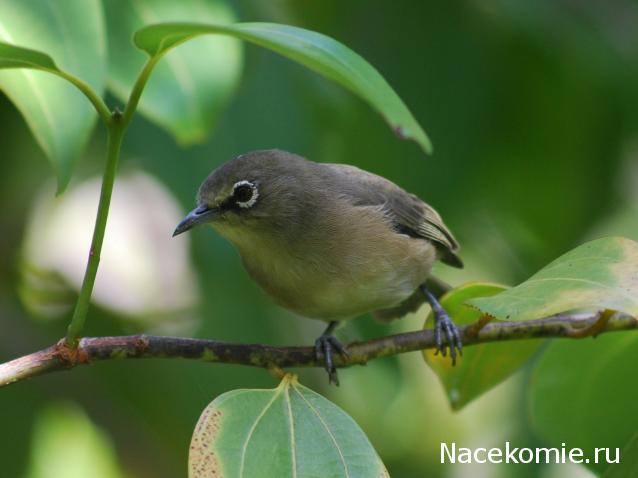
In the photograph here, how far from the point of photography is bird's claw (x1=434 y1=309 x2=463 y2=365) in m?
3.31

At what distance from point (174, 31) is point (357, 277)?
2287 millimetres

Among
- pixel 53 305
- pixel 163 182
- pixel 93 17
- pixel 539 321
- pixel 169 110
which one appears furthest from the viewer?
pixel 53 305

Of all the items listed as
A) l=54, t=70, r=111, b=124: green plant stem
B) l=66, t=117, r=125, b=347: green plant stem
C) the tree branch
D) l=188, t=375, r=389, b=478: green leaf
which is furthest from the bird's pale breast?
l=54, t=70, r=111, b=124: green plant stem

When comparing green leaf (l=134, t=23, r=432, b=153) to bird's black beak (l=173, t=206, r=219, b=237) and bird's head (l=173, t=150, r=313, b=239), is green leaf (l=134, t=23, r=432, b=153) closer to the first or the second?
bird's black beak (l=173, t=206, r=219, b=237)

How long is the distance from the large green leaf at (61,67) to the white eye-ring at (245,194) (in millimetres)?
1484

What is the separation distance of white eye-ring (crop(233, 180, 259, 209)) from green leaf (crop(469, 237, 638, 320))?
1.96m

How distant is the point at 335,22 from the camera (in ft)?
19.2

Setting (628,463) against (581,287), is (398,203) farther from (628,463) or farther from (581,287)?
(581,287)

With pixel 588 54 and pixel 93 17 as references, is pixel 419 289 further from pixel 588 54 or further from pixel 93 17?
pixel 93 17

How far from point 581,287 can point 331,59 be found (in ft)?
3.16

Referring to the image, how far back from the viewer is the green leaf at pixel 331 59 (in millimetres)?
2143

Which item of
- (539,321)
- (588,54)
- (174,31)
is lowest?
(539,321)

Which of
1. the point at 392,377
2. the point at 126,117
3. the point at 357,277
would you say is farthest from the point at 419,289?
the point at 126,117

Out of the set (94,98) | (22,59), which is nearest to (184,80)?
(94,98)
